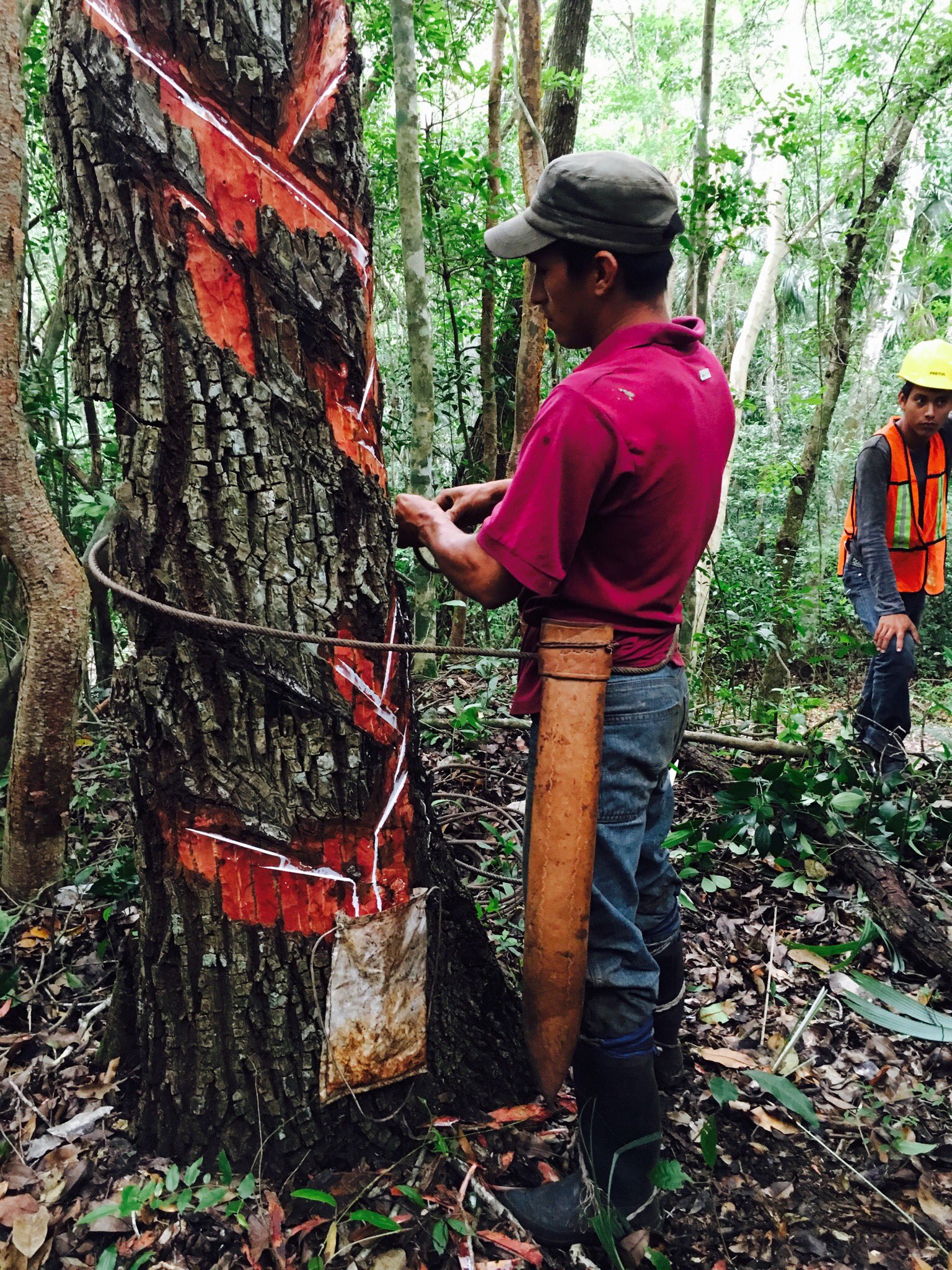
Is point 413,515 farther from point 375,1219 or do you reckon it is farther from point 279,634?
point 375,1219

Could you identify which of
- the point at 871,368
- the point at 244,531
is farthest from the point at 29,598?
the point at 871,368

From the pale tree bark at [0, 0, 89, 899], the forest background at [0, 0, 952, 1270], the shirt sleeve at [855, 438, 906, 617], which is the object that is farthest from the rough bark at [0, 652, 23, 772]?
the shirt sleeve at [855, 438, 906, 617]

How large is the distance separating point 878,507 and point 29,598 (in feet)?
11.0

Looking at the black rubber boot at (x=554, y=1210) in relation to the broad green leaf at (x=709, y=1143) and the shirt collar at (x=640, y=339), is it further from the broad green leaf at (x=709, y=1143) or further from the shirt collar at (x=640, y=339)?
the shirt collar at (x=640, y=339)

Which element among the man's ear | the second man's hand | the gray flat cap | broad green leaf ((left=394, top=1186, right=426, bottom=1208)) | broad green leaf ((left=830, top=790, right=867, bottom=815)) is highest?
the gray flat cap

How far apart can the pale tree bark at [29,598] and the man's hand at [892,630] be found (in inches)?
123

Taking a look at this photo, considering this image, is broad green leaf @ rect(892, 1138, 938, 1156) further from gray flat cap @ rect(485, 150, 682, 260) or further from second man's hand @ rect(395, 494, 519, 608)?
gray flat cap @ rect(485, 150, 682, 260)

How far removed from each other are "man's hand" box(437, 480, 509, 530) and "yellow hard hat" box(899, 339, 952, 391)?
7.86 feet

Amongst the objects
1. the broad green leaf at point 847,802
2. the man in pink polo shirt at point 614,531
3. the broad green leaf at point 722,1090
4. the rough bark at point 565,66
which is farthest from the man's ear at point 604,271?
the rough bark at point 565,66

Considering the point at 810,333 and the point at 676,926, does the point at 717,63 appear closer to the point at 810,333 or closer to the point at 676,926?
the point at 810,333

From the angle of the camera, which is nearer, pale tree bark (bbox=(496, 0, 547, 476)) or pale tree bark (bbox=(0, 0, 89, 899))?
pale tree bark (bbox=(0, 0, 89, 899))

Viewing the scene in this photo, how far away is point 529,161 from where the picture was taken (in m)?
5.57

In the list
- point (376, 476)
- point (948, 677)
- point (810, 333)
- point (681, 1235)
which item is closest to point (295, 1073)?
point (681, 1235)

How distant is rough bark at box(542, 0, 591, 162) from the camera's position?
17.0 feet
